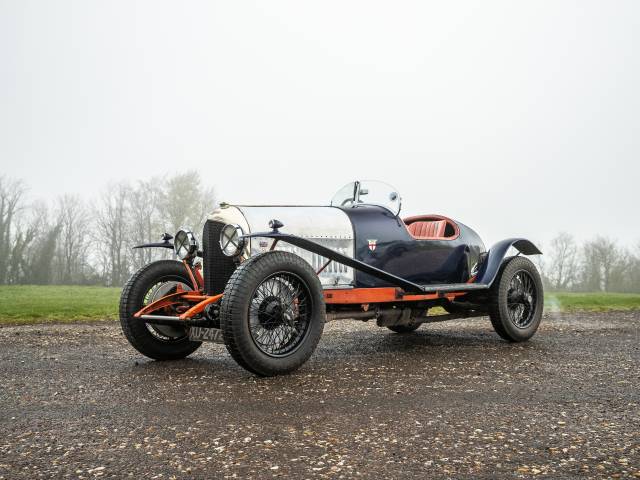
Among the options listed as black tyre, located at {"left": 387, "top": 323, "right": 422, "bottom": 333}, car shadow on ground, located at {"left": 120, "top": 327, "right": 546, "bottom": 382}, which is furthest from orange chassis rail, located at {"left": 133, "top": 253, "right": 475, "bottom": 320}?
black tyre, located at {"left": 387, "top": 323, "right": 422, "bottom": 333}

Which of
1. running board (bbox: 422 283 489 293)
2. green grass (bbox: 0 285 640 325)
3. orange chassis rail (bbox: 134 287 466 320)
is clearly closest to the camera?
orange chassis rail (bbox: 134 287 466 320)

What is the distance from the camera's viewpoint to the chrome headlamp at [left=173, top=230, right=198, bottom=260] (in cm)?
613

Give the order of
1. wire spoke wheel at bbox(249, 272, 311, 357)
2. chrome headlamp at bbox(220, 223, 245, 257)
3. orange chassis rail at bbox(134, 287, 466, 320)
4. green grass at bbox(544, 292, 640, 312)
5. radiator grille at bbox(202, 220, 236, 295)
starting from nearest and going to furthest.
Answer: wire spoke wheel at bbox(249, 272, 311, 357) < chrome headlamp at bbox(220, 223, 245, 257) < orange chassis rail at bbox(134, 287, 466, 320) < radiator grille at bbox(202, 220, 236, 295) < green grass at bbox(544, 292, 640, 312)

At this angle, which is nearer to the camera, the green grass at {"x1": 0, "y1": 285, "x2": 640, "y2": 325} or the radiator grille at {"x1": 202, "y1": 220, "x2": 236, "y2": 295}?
the radiator grille at {"x1": 202, "y1": 220, "x2": 236, "y2": 295}

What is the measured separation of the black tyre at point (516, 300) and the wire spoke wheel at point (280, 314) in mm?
3090

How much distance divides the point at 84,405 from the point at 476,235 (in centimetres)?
565

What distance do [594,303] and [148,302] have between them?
13.0 m

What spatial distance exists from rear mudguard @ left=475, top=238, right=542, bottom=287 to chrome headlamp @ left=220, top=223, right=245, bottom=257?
3446 mm

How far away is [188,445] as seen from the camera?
326cm

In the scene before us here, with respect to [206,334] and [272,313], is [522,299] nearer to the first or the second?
[272,313]

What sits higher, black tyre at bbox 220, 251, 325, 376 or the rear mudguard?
the rear mudguard

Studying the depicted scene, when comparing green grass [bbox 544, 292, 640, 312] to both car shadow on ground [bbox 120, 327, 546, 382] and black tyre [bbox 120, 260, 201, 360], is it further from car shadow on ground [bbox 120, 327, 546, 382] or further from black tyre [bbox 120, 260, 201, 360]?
black tyre [bbox 120, 260, 201, 360]

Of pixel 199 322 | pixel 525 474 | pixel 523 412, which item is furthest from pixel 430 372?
pixel 525 474

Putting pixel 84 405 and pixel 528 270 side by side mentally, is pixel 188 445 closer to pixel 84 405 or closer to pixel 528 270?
pixel 84 405
